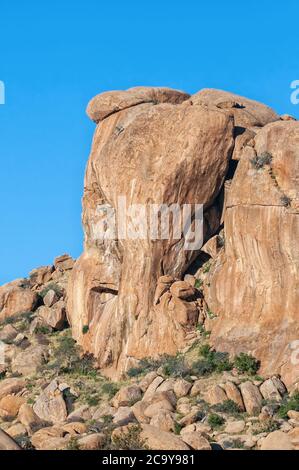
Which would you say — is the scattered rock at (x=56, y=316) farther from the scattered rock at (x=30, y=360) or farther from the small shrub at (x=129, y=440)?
the small shrub at (x=129, y=440)

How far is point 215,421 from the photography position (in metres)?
49.2

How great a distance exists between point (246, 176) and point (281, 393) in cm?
1293

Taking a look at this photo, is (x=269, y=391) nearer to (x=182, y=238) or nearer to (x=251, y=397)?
(x=251, y=397)

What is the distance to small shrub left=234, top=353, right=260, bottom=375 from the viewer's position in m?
54.0

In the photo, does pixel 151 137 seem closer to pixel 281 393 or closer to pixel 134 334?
pixel 134 334

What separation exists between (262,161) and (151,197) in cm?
725

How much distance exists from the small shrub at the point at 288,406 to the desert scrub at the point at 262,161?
1354cm

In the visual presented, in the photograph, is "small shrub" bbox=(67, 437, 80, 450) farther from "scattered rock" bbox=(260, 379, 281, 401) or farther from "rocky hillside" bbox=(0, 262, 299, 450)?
"scattered rock" bbox=(260, 379, 281, 401)

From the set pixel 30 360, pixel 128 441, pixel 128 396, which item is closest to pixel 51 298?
pixel 30 360

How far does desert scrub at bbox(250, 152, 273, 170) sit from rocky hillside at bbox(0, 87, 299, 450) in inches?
3.1

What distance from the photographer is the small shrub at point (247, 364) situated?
54.0 metres

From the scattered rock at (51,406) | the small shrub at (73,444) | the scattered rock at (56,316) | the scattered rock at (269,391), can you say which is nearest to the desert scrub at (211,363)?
the scattered rock at (269,391)

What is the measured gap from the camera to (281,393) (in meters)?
52.2
